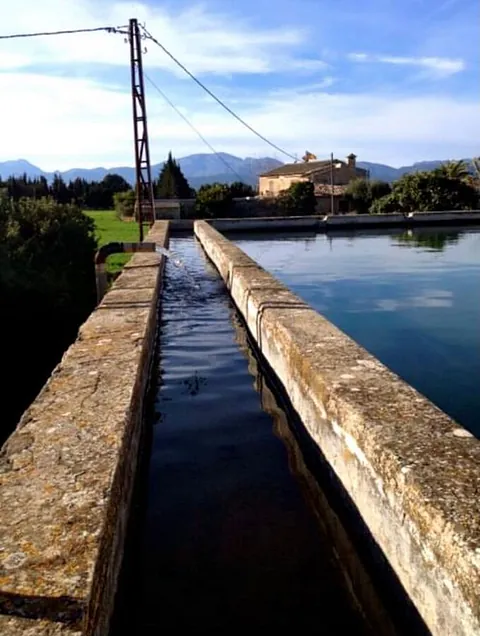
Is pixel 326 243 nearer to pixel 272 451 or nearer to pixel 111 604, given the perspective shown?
pixel 272 451

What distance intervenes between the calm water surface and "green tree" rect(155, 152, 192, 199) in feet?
82.5

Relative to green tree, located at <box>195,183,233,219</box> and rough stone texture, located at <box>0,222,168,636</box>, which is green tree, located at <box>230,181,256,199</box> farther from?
rough stone texture, located at <box>0,222,168,636</box>

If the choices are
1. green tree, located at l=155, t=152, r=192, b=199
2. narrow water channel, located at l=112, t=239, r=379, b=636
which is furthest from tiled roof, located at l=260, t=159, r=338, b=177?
narrow water channel, located at l=112, t=239, r=379, b=636

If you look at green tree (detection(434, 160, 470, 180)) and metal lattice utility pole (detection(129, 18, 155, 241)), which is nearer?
metal lattice utility pole (detection(129, 18, 155, 241))

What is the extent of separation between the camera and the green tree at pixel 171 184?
1704 inches

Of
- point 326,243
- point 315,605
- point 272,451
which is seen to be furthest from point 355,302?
point 326,243

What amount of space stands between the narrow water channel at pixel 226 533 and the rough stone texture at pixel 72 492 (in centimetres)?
22

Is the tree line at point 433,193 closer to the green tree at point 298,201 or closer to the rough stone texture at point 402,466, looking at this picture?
the green tree at point 298,201

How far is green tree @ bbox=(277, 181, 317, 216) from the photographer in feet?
119

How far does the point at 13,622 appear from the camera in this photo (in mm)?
1690

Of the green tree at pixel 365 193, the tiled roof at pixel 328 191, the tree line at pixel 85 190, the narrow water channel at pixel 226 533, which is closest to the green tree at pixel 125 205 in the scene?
the tree line at pixel 85 190

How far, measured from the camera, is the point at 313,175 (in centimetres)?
5347

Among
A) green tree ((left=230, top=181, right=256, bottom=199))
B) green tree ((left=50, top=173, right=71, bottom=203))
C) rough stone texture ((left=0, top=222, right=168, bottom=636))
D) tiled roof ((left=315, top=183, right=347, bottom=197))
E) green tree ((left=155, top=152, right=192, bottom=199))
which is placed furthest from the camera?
green tree ((left=50, top=173, right=71, bottom=203))

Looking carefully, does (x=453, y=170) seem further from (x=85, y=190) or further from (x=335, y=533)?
(x=335, y=533)
